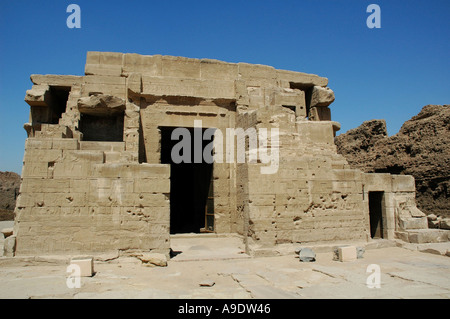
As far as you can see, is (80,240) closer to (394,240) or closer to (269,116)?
(269,116)

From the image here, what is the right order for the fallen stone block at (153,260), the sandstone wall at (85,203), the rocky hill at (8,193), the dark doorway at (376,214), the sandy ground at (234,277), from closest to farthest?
the sandy ground at (234,277), the fallen stone block at (153,260), the sandstone wall at (85,203), the dark doorway at (376,214), the rocky hill at (8,193)

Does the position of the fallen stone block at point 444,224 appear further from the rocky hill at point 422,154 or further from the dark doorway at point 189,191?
the dark doorway at point 189,191

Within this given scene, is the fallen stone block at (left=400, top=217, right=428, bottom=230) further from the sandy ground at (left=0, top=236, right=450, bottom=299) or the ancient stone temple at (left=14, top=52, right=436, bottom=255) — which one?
the sandy ground at (left=0, top=236, right=450, bottom=299)

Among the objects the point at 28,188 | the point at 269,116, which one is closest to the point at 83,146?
the point at 28,188

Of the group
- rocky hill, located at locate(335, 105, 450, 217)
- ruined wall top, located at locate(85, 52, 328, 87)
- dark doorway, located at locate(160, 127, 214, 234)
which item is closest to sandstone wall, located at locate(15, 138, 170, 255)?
dark doorway, located at locate(160, 127, 214, 234)

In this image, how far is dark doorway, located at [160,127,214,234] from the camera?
10.9 meters

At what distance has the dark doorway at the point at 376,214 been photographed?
9984mm

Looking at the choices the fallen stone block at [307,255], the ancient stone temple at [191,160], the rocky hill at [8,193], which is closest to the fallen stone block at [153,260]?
the ancient stone temple at [191,160]

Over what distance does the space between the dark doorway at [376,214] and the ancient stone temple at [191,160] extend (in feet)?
0.10

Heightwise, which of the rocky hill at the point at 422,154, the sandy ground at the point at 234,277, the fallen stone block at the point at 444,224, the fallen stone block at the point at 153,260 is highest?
the rocky hill at the point at 422,154

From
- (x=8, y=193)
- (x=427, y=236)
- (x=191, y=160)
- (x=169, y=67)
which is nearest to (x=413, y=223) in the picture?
(x=427, y=236)

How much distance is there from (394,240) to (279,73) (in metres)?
6.53
